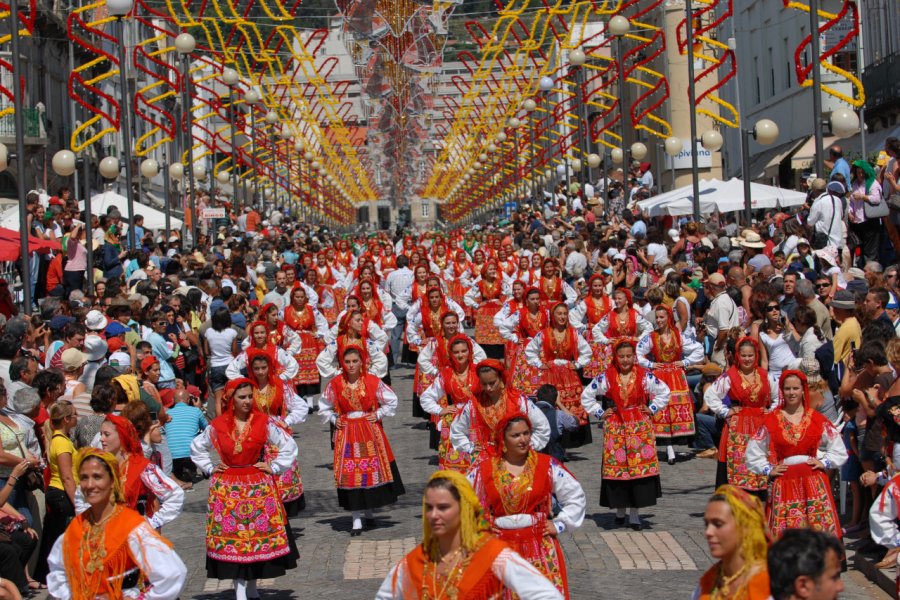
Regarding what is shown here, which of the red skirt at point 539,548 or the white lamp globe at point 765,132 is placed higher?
the white lamp globe at point 765,132

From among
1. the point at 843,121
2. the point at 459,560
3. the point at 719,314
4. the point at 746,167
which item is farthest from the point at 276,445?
the point at 746,167

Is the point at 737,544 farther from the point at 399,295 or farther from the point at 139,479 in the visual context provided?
the point at 399,295

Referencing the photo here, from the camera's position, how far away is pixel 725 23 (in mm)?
51312

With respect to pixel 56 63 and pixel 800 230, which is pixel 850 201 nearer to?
pixel 800 230

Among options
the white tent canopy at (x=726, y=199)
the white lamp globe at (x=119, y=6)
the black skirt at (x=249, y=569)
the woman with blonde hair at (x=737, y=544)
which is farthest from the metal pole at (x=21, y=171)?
the woman with blonde hair at (x=737, y=544)

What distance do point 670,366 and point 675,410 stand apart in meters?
0.44

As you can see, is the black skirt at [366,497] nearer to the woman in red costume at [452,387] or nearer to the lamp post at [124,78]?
the woman in red costume at [452,387]

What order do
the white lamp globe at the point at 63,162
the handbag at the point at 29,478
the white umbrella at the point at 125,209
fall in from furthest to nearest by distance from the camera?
the white umbrella at the point at 125,209 < the white lamp globe at the point at 63,162 < the handbag at the point at 29,478

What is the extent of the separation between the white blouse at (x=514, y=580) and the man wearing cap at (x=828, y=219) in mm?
13900

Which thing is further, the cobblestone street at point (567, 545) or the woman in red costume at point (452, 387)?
the woman in red costume at point (452, 387)

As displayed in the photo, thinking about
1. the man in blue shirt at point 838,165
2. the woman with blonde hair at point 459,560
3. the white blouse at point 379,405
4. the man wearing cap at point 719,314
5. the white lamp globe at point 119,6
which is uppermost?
the white lamp globe at point 119,6

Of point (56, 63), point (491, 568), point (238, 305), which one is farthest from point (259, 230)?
point (491, 568)

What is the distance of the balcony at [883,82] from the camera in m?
33.4

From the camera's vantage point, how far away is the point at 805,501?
10.4 metres
